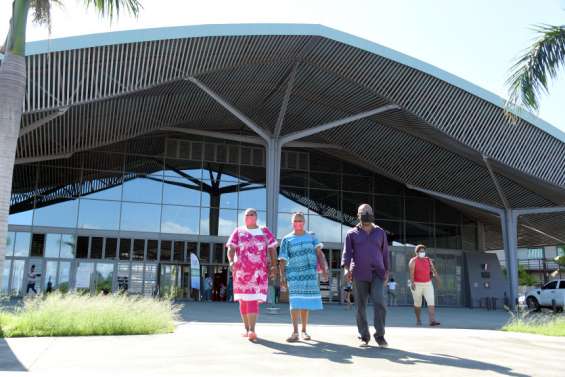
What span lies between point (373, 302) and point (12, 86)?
5914 millimetres

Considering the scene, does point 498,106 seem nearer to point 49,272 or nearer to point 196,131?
point 196,131

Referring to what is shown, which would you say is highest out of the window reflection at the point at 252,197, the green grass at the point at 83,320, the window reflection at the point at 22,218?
the window reflection at the point at 252,197

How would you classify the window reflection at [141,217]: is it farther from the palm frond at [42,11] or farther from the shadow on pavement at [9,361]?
the shadow on pavement at [9,361]

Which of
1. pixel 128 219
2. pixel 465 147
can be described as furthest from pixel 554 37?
pixel 128 219

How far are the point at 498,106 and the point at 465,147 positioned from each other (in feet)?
7.30

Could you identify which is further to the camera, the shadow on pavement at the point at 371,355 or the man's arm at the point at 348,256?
the man's arm at the point at 348,256

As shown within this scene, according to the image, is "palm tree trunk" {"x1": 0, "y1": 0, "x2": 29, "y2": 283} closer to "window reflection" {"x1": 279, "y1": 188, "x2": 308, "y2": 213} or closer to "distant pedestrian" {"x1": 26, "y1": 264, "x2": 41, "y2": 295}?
"distant pedestrian" {"x1": 26, "y1": 264, "x2": 41, "y2": 295}

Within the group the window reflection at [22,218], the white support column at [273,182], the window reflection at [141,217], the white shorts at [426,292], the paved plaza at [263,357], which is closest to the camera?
the paved plaza at [263,357]

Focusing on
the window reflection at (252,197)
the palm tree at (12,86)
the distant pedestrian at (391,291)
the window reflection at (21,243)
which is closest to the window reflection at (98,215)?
the window reflection at (21,243)

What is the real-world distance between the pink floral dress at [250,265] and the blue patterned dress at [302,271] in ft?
0.94

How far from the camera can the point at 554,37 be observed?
10633mm

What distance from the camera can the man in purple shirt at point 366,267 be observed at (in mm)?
5934

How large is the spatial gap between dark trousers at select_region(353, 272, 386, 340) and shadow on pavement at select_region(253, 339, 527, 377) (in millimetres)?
219

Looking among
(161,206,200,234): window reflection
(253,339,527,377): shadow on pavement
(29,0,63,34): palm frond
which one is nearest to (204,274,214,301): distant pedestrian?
(161,206,200,234): window reflection
